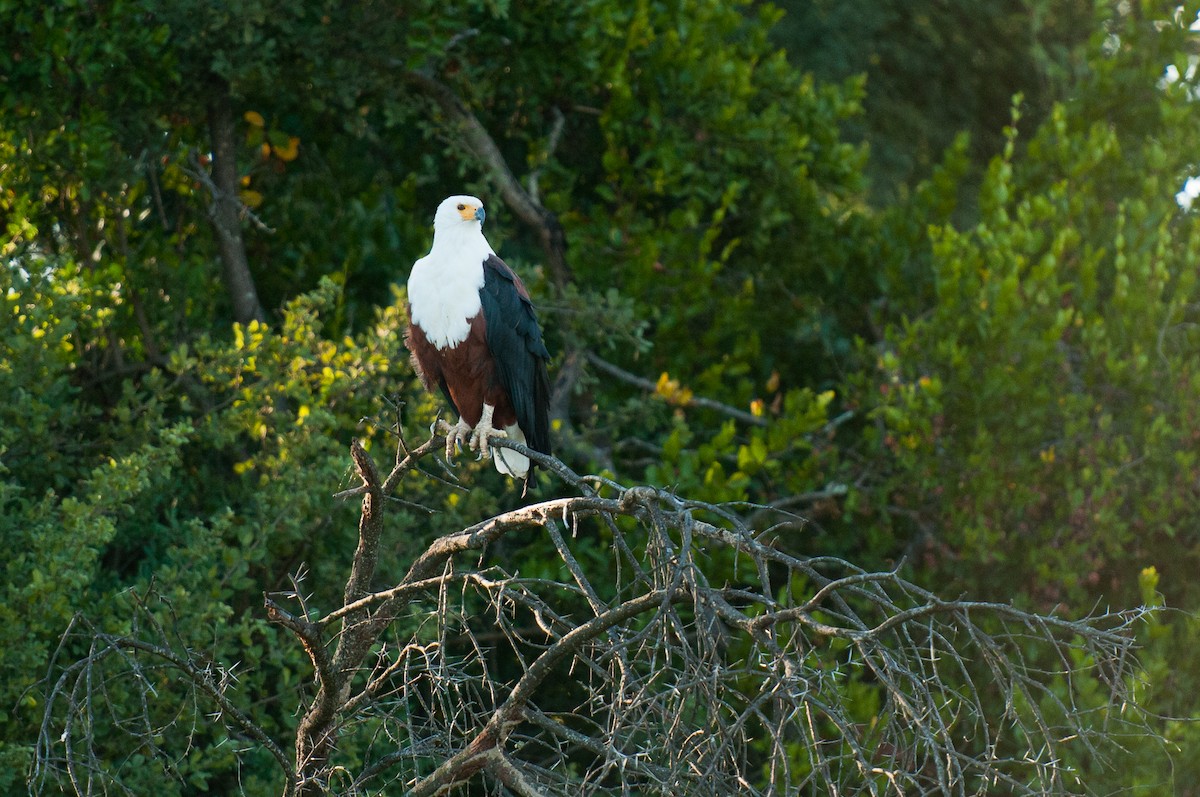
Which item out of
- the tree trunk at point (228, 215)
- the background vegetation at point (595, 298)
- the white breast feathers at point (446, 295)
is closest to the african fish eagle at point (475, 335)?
the white breast feathers at point (446, 295)

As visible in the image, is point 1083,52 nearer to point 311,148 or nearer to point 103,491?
point 311,148

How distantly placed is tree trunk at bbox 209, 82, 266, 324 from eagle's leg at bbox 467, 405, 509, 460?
2.17 m

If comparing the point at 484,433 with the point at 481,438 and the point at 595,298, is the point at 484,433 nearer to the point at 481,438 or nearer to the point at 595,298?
the point at 481,438

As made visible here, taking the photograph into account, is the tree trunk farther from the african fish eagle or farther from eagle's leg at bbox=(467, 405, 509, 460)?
eagle's leg at bbox=(467, 405, 509, 460)

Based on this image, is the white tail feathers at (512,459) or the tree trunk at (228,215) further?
the tree trunk at (228,215)

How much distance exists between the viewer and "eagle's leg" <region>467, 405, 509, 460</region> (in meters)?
4.43

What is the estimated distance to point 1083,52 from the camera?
24.6ft

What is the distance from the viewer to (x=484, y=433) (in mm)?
4414

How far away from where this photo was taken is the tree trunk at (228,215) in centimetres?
640

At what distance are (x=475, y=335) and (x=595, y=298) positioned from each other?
202 cm

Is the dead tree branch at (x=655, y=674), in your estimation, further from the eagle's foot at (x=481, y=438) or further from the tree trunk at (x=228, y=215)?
the tree trunk at (x=228, y=215)

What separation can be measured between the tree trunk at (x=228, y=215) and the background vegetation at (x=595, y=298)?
2 centimetres

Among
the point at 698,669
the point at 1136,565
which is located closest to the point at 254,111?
the point at 1136,565

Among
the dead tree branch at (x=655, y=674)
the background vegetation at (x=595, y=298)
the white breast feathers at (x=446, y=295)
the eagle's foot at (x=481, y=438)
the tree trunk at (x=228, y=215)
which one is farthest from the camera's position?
the tree trunk at (x=228, y=215)
